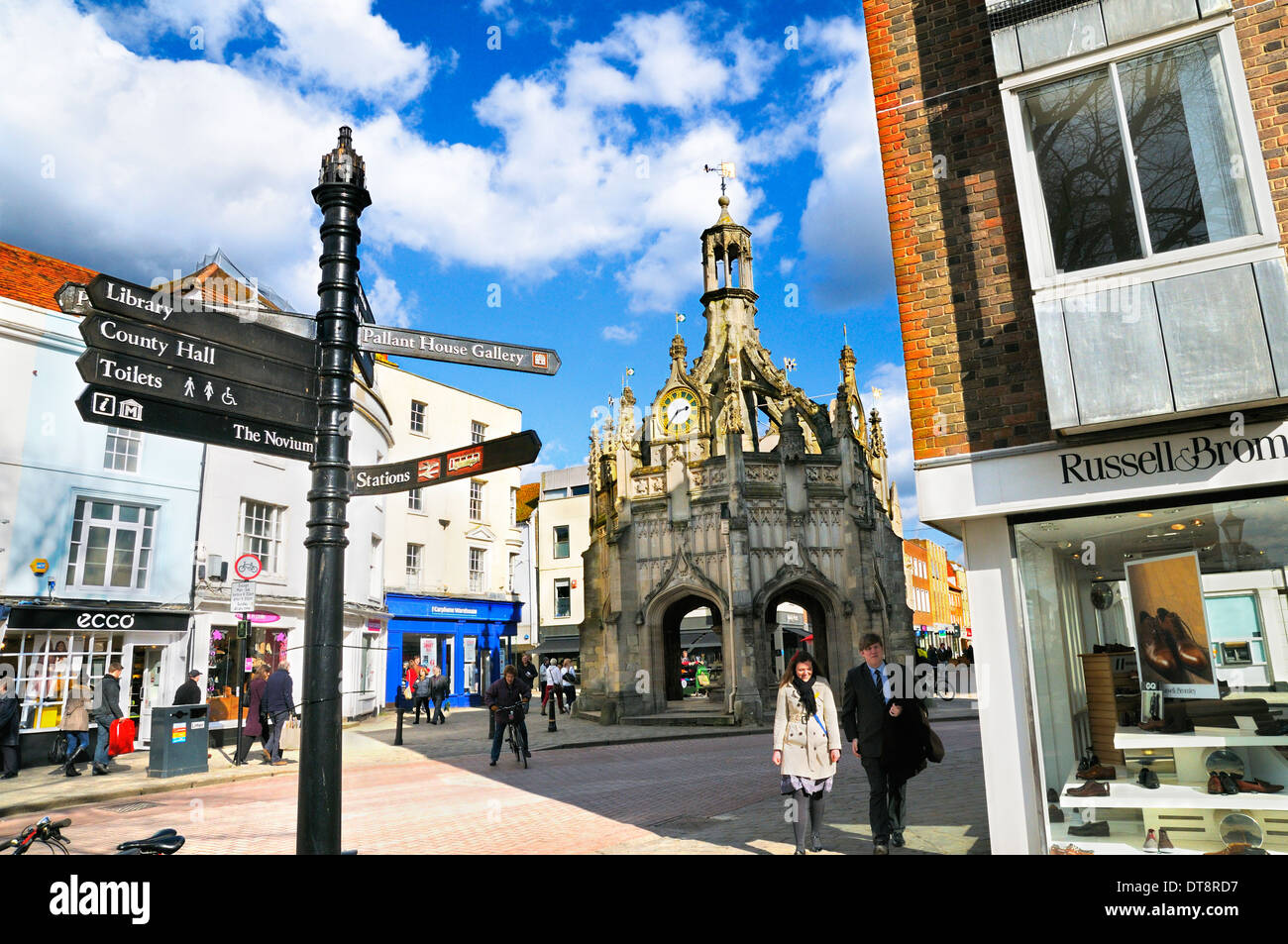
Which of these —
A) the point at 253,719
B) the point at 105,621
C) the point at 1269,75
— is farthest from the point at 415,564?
the point at 1269,75

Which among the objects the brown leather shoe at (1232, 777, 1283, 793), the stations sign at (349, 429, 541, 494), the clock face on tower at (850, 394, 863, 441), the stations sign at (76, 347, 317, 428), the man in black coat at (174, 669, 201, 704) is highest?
the clock face on tower at (850, 394, 863, 441)

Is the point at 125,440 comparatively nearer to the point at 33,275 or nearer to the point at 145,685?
the point at 33,275

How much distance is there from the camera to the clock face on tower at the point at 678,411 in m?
27.8

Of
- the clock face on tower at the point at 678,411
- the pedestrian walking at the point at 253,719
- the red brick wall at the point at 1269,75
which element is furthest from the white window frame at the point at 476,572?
the red brick wall at the point at 1269,75

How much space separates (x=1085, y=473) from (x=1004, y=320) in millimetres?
1371

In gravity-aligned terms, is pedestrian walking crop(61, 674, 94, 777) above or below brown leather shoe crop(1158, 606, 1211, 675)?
below

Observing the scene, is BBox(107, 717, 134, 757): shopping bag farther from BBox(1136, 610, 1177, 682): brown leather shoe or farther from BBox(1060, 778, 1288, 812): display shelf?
BBox(1136, 610, 1177, 682): brown leather shoe

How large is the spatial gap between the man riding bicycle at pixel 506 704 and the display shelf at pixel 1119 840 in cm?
1036

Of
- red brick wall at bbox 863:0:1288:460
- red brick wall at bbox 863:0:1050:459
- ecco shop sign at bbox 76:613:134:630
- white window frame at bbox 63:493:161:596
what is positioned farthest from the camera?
white window frame at bbox 63:493:161:596

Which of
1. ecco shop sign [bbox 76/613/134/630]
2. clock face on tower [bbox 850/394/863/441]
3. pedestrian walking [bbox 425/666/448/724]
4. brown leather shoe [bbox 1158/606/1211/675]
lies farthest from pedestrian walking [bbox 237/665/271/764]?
clock face on tower [bbox 850/394/863/441]

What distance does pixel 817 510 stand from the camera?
2592 cm

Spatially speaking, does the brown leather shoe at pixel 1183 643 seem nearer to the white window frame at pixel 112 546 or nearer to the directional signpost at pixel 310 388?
the directional signpost at pixel 310 388

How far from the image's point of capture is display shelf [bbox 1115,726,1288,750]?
5566 millimetres

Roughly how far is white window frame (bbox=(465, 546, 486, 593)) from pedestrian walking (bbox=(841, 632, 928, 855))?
30645 mm
